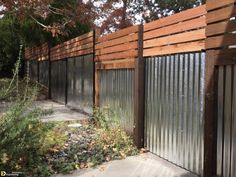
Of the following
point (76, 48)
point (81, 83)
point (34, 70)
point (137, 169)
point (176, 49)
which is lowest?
point (137, 169)

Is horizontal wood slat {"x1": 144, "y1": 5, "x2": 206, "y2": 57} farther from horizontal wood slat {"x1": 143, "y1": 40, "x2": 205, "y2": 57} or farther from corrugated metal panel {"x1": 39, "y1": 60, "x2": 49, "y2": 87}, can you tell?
corrugated metal panel {"x1": 39, "y1": 60, "x2": 49, "y2": 87}

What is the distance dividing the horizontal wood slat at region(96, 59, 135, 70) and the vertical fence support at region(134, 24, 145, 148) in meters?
0.33

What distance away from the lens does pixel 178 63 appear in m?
5.80

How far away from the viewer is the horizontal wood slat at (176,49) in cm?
527

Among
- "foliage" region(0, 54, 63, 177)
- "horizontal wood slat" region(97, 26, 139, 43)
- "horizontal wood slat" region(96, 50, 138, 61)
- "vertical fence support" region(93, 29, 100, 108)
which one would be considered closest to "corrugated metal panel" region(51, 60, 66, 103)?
"vertical fence support" region(93, 29, 100, 108)

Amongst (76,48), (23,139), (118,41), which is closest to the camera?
(23,139)

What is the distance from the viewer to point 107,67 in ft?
30.0

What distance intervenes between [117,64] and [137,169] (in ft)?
10.3

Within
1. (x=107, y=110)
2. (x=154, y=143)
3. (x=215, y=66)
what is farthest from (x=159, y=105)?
(x=107, y=110)

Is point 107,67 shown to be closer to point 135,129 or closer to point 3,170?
point 135,129

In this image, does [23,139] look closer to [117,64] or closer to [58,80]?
[117,64]

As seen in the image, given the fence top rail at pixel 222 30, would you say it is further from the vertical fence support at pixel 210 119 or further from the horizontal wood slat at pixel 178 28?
the horizontal wood slat at pixel 178 28

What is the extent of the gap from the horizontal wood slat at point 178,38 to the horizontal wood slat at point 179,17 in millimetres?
231

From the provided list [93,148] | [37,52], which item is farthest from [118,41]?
[37,52]
